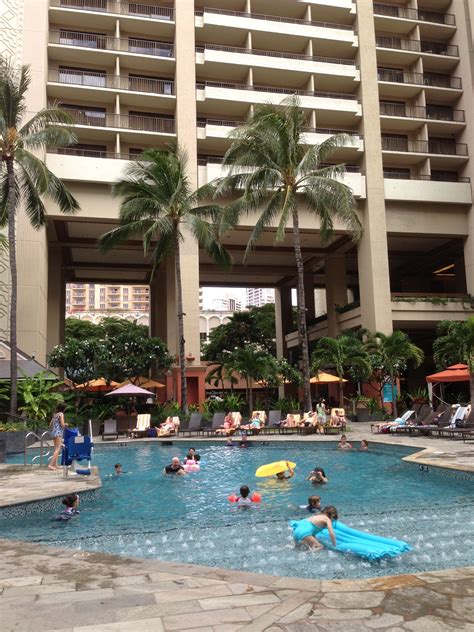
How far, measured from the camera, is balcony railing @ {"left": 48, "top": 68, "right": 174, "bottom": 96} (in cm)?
3053

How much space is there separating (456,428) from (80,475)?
461 inches

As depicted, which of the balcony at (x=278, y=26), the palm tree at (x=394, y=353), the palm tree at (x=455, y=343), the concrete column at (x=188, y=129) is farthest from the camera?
the balcony at (x=278, y=26)

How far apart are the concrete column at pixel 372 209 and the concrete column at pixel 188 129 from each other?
33.6 ft

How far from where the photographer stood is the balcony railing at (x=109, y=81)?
3053 cm

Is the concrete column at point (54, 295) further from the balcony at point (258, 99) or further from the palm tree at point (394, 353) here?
the palm tree at point (394, 353)

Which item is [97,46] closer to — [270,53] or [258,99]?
[258,99]

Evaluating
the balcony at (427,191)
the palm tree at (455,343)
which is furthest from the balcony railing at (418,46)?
the palm tree at (455,343)

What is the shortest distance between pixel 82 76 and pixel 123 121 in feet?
11.2

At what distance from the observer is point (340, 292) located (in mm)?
38469

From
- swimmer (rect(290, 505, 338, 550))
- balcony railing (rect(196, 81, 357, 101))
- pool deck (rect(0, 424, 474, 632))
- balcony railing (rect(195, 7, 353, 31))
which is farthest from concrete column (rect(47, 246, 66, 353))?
pool deck (rect(0, 424, 474, 632))

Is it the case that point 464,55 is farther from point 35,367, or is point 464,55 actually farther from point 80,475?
point 80,475

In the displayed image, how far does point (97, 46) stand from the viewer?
1244 inches

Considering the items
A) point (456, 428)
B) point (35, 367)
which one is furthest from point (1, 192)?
point (456, 428)

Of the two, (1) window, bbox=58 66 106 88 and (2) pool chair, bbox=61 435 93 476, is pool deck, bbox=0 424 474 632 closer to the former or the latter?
(2) pool chair, bbox=61 435 93 476
